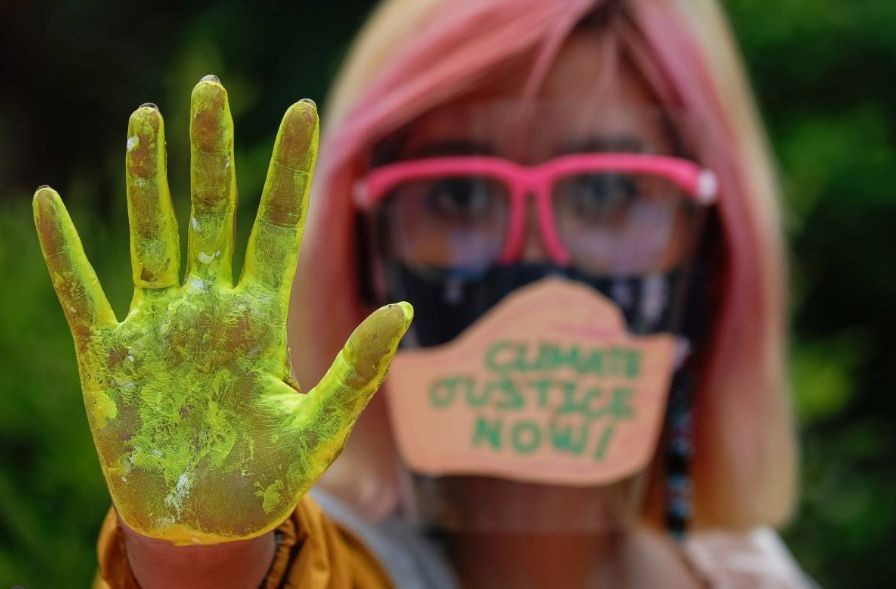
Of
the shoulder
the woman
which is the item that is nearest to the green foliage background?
the shoulder

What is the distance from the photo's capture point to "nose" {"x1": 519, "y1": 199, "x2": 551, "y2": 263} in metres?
1.33

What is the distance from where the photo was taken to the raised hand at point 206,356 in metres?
0.82

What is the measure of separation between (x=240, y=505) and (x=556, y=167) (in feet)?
2.13

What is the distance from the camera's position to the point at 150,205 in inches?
32.9

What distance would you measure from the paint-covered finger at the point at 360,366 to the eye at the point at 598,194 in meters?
0.55

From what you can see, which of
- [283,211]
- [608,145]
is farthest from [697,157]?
[283,211]

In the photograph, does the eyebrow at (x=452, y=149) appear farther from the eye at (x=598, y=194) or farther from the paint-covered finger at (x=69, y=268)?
the paint-covered finger at (x=69, y=268)

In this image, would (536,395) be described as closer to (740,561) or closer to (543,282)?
(543,282)

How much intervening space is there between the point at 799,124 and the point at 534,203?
256 centimetres

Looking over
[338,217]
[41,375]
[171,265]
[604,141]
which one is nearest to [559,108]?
[604,141]

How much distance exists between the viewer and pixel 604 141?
1.34 meters

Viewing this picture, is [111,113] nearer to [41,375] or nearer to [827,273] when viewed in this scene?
[41,375]

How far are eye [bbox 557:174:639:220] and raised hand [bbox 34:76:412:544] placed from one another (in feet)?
1.78

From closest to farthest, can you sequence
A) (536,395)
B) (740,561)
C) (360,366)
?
(360,366), (536,395), (740,561)
